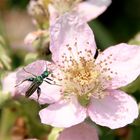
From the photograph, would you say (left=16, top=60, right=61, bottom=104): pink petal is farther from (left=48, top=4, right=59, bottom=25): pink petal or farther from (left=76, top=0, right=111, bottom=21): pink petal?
(left=76, top=0, right=111, bottom=21): pink petal

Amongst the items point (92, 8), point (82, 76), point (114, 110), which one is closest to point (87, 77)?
point (82, 76)

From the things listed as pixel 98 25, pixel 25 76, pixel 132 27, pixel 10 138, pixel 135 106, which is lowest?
pixel 132 27

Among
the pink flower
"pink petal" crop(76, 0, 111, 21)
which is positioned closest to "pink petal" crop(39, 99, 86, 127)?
the pink flower

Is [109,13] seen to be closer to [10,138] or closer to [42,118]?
[10,138]

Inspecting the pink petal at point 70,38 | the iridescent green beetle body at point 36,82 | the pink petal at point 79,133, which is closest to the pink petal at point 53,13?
the pink petal at point 70,38

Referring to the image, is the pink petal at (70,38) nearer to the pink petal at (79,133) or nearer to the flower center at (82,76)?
the flower center at (82,76)

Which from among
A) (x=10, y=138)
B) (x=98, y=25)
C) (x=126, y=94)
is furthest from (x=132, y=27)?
(x=126, y=94)
